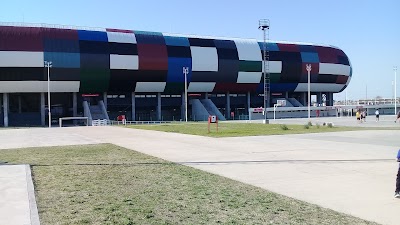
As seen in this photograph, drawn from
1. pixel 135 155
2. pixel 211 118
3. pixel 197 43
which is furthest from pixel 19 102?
pixel 135 155

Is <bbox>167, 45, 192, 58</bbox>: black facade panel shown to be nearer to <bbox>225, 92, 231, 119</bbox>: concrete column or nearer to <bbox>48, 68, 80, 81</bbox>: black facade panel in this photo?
<bbox>225, 92, 231, 119</bbox>: concrete column

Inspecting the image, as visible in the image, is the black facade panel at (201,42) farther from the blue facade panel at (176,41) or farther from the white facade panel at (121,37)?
the white facade panel at (121,37)

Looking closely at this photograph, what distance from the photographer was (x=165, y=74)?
71.2 metres

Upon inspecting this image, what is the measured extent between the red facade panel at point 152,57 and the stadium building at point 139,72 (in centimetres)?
17

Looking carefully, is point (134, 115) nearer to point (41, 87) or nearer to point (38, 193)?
point (41, 87)

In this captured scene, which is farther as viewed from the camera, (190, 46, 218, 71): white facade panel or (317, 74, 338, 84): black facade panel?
(317, 74, 338, 84): black facade panel

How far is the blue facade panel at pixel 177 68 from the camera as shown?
233 ft

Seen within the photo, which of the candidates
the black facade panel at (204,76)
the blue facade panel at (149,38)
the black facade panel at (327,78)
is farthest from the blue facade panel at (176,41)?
the black facade panel at (327,78)

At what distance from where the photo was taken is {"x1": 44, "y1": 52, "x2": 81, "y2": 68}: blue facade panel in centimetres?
6264

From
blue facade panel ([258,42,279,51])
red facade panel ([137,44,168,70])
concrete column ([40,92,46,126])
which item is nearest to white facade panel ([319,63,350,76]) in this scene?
blue facade panel ([258,42,279,51])

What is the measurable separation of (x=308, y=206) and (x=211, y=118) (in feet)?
88.7

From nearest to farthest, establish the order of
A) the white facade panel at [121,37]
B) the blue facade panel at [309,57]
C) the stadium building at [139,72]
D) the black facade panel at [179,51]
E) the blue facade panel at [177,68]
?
1. the stadium building at [139,72]
2. the white facade panel at [121,37]
3. the blue facade panel at [177,68]
4. the black facade panel at [179,51]
5. the blue facade panel at [309,57]

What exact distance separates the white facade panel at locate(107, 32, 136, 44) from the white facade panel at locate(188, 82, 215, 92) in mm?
12956

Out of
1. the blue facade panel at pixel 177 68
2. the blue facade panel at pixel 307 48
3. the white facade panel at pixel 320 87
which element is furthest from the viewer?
the white facade panel at pixel 320 87
